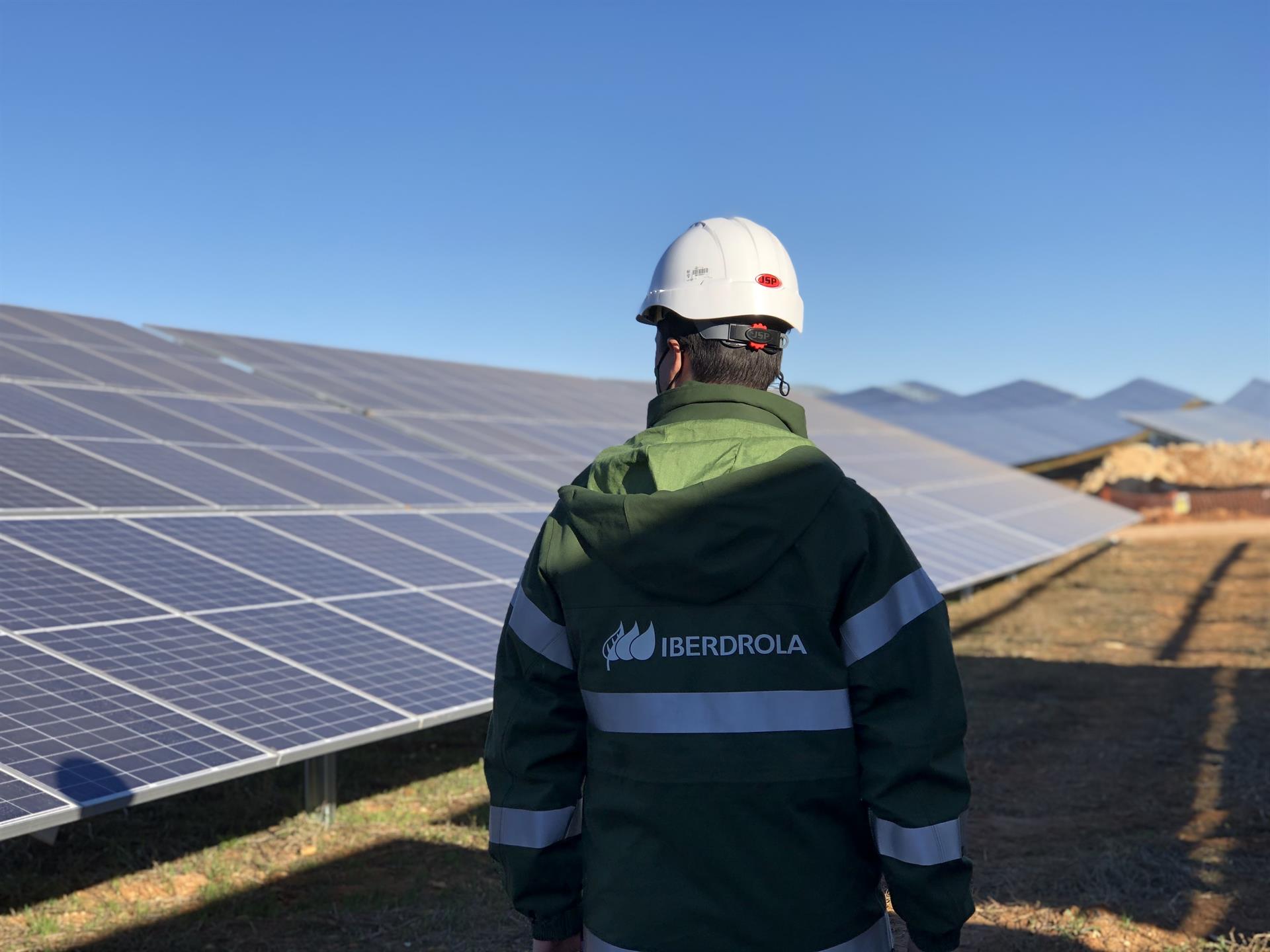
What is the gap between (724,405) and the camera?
247cm

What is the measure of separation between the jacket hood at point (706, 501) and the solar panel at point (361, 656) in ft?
12.9

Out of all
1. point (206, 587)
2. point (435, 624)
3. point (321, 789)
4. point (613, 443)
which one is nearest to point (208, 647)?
point (206, 587)

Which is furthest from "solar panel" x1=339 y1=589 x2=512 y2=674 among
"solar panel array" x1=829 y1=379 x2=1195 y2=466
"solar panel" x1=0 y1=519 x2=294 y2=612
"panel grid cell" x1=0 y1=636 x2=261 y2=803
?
"solar panel array" x1=829 y1=379 x2=1195 y2=466

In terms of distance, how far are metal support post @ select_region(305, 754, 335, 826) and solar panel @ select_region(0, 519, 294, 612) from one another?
99 cm

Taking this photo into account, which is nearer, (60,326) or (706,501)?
(706,501)

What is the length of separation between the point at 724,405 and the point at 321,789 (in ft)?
17.2

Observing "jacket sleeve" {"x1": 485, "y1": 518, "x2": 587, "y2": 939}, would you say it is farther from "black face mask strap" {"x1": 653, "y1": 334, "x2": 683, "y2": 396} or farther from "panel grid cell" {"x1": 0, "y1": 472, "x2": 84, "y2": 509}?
"panel grid cell" {"x1": 0, "y1": 472, "x2": 84, "y2": 509}

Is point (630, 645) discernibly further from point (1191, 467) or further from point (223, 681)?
point (1191, 467)

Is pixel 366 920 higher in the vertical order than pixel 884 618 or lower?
lower

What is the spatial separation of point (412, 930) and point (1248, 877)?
13.5 feet

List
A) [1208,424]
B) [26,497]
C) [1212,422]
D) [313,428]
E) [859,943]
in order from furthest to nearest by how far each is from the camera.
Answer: [1212,422], [1208,424], [313,428], [26,497], [859,943]

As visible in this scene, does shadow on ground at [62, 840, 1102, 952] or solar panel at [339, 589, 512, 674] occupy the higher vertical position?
solar panel at [339, 589, 512, 674]

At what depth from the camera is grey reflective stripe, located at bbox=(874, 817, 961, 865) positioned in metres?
2.23

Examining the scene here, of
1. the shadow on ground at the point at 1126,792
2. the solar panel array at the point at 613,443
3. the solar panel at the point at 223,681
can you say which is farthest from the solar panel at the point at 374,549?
the solar panel array at the point at 613,443
